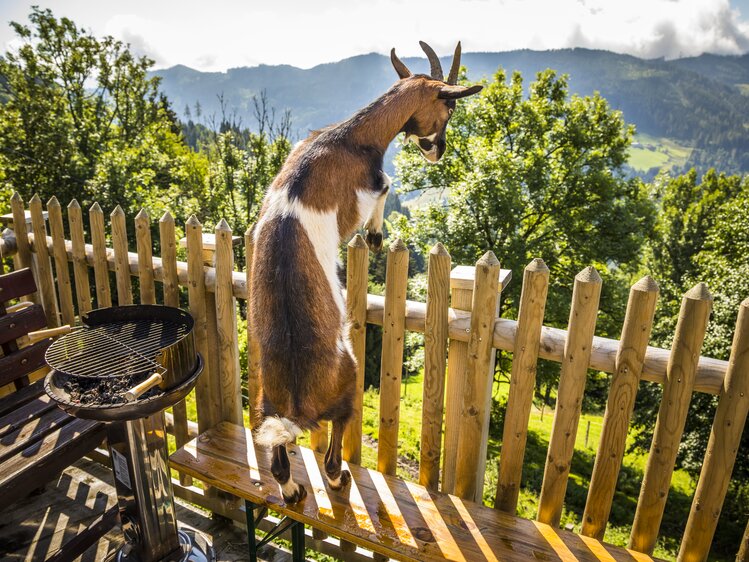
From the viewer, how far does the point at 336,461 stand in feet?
6.69

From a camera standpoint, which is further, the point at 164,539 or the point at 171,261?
the point at 171,261

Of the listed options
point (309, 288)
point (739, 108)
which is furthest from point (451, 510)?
point (739, 108)

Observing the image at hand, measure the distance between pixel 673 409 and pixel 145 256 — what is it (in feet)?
9.89

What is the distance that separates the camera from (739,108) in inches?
6225

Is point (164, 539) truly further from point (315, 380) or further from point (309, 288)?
point (309, 288)

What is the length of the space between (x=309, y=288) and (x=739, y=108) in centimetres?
21594

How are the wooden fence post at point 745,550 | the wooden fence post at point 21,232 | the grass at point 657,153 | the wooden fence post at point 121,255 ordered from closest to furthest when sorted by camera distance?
the wooden fence post at point 745,550 → the wooden fence post at point 121,255 → the wooden fence post at point 21,232 → the grass at point 657,153

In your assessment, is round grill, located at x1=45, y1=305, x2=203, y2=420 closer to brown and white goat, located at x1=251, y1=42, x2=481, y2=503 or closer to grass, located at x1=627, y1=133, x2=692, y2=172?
brown and white goat, located at x1=251, y1=42, x2=481, y2=503

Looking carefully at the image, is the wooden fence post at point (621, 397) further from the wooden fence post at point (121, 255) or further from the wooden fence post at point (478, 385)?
the wooden fence post at point (121, 255)

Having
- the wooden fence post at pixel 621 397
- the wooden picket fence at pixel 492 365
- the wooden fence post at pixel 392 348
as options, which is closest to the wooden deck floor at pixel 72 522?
the wooden picket fence at pixel 492 365

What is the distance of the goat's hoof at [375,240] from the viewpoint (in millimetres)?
2047

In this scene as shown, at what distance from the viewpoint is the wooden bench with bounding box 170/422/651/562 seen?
73.4 inches

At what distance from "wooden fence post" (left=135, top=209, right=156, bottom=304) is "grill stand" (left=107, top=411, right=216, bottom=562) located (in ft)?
3.50

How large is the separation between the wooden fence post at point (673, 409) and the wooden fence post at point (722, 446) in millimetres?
112
